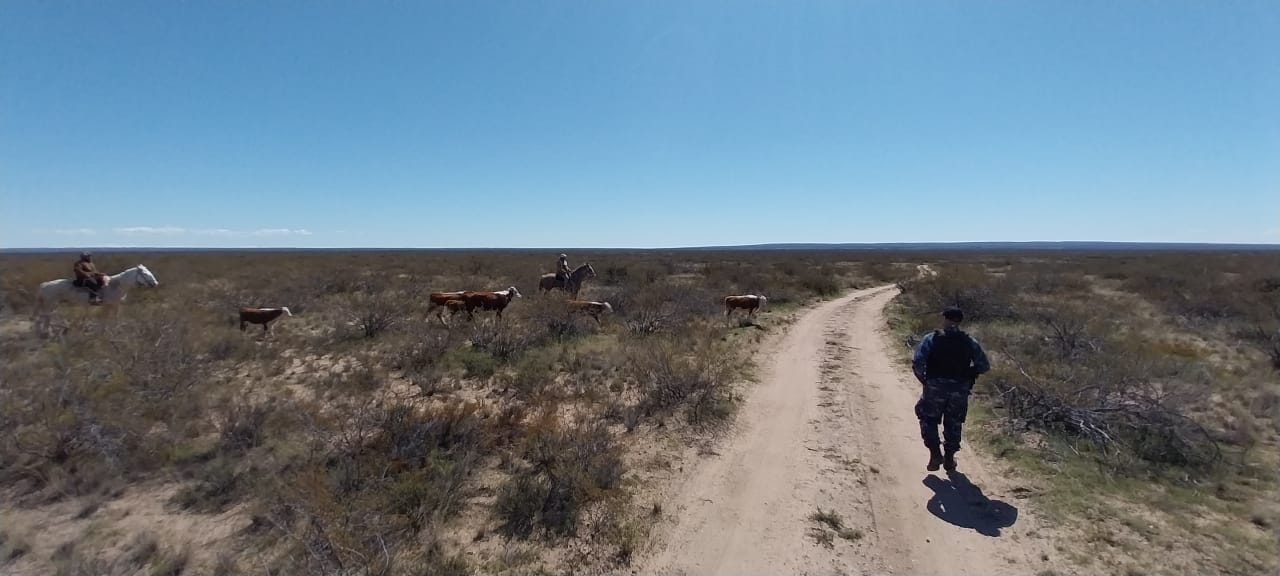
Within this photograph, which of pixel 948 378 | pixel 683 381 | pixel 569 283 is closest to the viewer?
pixel 948 378

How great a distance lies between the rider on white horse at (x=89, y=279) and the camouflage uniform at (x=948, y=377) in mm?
17670

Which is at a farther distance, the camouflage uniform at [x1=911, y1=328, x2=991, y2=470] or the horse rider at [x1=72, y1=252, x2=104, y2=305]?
the horse rider at [x1=72, y1=252, x2=104, y2=305]

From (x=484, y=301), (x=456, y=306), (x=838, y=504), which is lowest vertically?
(x=838, y=504)

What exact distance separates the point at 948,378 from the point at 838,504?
183cm

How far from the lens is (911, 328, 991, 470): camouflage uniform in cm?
542

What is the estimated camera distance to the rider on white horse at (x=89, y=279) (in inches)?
489

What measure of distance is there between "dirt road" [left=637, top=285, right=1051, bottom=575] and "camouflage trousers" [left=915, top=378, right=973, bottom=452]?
1.25ft

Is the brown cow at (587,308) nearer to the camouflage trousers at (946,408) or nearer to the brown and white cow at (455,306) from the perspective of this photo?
the brown and white cow at (455,306)

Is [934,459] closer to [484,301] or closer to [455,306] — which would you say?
[484,301]

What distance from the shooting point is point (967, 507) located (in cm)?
481

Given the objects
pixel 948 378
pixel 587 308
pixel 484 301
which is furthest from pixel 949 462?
pixel 484 301

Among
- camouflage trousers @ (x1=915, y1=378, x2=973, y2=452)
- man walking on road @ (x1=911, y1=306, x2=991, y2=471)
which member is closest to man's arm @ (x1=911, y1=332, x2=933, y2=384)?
man walking on road @ (x1=911, y1=306, x2=991, y2=471)

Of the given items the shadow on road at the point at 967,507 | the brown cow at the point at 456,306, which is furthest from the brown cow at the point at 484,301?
the shadow on road at the point at 967,507

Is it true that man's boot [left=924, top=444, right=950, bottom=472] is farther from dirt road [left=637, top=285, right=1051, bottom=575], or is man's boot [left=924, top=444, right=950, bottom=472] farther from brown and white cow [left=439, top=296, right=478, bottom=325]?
brown and white cow [left=439, top=296, right=478, bottom=325]
